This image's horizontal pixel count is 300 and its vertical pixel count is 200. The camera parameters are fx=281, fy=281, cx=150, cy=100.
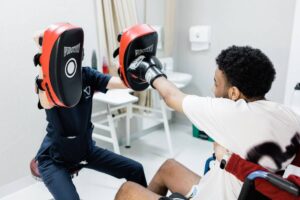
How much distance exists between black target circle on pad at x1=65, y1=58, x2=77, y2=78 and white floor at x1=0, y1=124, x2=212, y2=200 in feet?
4.27

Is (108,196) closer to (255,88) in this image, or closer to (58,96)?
(58,96)

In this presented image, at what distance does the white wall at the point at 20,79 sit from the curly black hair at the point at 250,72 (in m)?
1.63

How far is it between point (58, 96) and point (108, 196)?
130 centimetres

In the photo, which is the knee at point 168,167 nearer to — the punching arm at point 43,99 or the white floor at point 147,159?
the punching arm at point 43,99

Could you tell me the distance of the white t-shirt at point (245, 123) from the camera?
0.89 meters

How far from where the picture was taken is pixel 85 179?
241 cm

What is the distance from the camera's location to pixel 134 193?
4.11 ft

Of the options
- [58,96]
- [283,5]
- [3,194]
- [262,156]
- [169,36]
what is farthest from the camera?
[169,36]

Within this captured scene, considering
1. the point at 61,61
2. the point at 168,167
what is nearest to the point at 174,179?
the point at 168,167

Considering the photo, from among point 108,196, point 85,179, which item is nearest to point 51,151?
point 108,196

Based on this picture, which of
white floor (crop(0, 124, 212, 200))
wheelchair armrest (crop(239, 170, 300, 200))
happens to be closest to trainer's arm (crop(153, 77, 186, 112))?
wheelchair armrest (crop(239, 170, 300, 200))

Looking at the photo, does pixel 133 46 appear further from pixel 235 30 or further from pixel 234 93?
pixel 235 30

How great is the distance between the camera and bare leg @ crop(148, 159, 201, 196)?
1.39m

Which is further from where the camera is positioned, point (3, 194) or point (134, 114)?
point (134, 114)
